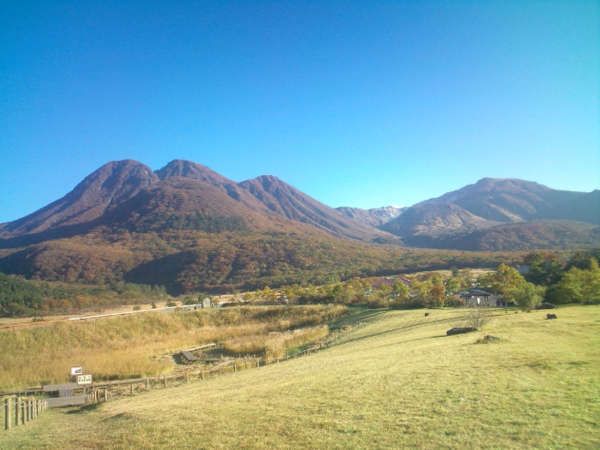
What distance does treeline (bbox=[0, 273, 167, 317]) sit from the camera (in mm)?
52406

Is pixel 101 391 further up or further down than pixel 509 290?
further down

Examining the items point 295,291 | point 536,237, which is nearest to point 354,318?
point 295,291

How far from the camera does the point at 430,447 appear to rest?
682 centimetres

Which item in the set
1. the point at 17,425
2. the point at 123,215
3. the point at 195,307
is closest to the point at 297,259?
the point at 195,307

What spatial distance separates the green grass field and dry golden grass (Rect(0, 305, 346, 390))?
12.7 meters

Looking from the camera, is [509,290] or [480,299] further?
[480,299]

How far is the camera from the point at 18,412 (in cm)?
1348

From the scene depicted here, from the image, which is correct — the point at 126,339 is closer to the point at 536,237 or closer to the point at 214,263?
the point at 214,263

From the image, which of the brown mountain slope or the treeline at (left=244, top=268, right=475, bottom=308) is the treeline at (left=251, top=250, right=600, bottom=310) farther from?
the brown mountain slope

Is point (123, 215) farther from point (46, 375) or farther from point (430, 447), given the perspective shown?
point (430, 447)

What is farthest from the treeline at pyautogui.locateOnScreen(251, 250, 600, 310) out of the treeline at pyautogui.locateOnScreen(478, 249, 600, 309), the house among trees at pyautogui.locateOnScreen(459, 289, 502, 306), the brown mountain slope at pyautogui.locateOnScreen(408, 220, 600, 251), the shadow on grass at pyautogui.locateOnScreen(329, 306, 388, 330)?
the brown mountain slope at pyautogui.locateOnScreen(408, 220, 600, 251)

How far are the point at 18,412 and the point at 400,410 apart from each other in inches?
585

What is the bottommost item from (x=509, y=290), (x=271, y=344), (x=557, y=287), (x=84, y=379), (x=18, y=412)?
(x=271, y=344)

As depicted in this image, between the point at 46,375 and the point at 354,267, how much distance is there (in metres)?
101
